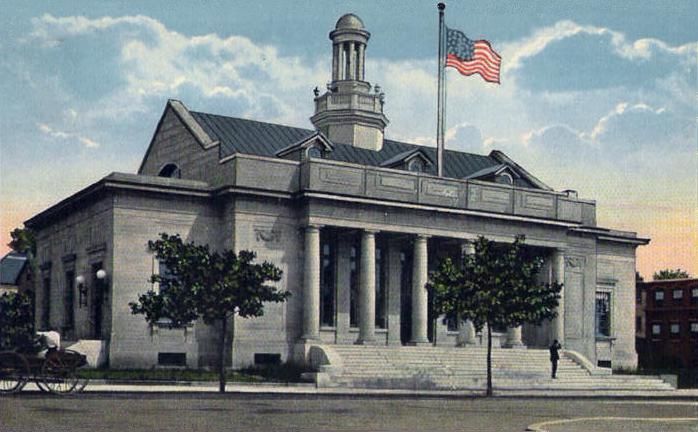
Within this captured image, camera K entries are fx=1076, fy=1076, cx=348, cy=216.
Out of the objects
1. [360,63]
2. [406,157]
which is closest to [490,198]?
[406,157]

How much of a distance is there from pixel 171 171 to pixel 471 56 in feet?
53.3

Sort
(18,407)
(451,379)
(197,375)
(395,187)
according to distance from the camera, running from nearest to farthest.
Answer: (18,407), (197,375), (451,379), (395,187)

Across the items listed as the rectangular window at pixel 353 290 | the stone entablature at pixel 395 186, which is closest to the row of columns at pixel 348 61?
the stone entablature at pixel 395 186

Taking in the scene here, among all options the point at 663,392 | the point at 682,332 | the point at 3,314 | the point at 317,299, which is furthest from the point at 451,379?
the point at 682,332

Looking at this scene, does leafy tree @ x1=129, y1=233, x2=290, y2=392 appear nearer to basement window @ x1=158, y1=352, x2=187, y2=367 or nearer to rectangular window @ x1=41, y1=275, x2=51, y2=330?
basement window @ x1=158, y1=352, x2=187, y2=367

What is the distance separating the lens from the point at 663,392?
157 feet

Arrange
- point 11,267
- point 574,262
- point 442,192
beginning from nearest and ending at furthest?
point 442,192 → point 574,262 → point 11,267

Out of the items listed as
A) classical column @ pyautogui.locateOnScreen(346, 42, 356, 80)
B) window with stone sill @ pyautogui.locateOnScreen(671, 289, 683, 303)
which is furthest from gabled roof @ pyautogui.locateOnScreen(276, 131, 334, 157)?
window with stone sill @ pyautogui.locateOnScreen(671, 289, 683, 303)

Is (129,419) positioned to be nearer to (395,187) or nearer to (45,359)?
(45,359)

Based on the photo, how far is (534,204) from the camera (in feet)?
181

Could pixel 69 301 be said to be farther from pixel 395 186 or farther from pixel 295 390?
pixel 295 390

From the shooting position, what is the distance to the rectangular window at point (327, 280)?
50562 millimetres

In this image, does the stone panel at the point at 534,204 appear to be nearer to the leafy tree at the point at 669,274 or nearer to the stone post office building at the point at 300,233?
the stone post office building at the point at 300,233

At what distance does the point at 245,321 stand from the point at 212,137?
33.1 ft
